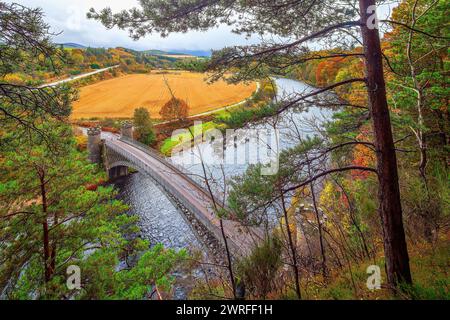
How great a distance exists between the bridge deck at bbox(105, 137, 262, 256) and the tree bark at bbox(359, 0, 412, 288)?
8.92 ft

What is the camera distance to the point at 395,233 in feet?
12.0

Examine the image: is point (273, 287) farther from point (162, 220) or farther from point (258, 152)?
point (162, 220)

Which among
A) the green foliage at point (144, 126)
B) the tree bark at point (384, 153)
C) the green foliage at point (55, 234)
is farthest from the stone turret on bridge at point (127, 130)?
the tree bark at point (384, 153)

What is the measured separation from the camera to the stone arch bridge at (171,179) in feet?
29.5

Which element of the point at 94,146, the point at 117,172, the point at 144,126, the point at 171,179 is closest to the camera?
the point at 171,179

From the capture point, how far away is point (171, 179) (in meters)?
17.9

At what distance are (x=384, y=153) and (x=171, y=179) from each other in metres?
15.6

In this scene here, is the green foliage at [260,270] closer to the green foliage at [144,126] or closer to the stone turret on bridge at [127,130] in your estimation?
the green foliage at [144,126]

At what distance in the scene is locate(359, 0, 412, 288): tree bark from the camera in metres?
3.59

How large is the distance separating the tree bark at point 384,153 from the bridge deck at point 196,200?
272 cm
